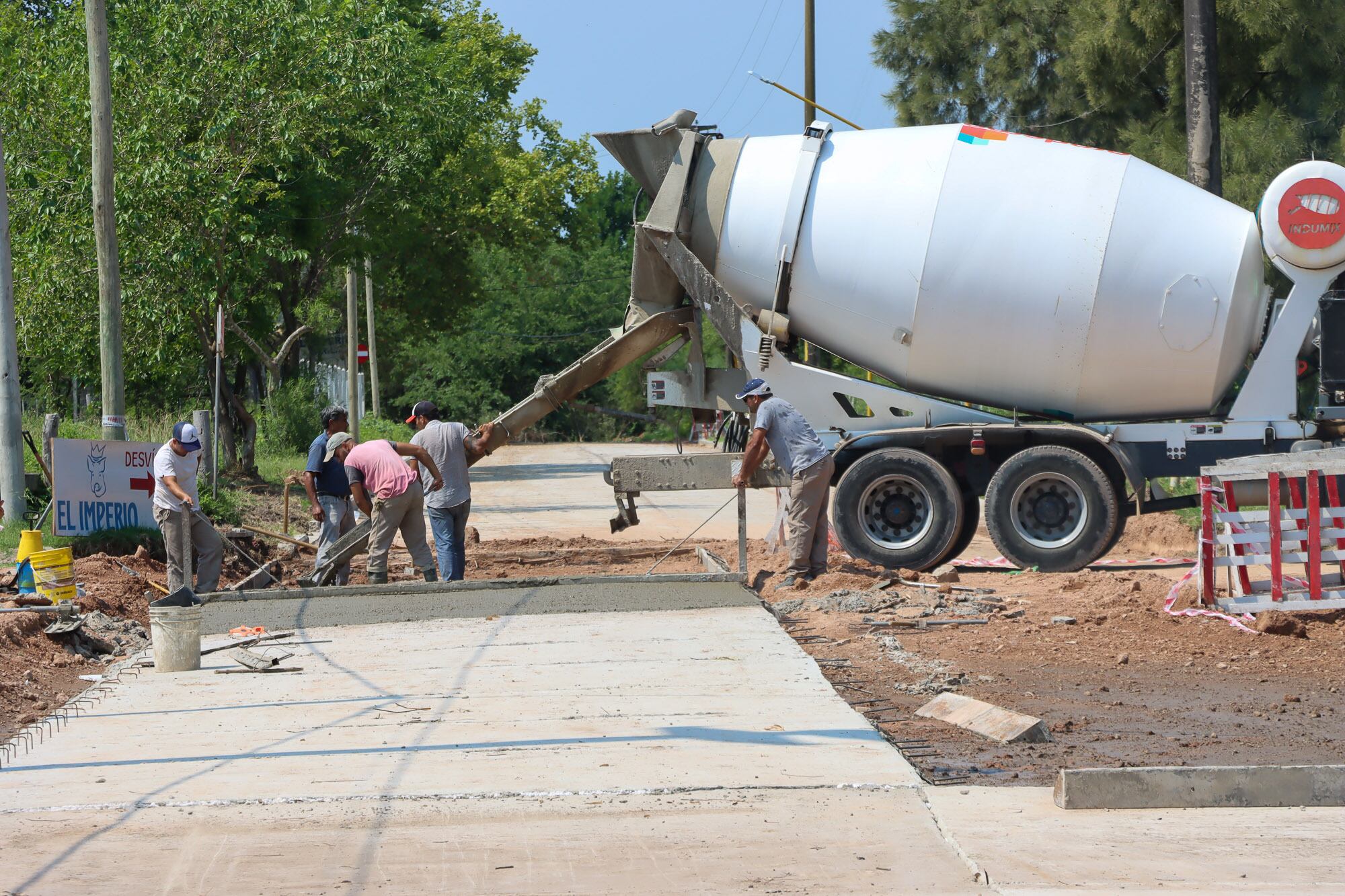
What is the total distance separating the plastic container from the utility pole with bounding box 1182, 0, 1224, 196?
1179 cm

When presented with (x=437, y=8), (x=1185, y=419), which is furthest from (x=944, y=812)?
(x=437, y=8)

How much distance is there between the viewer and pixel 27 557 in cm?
1057

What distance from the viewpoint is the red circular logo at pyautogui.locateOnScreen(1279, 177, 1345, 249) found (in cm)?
1135

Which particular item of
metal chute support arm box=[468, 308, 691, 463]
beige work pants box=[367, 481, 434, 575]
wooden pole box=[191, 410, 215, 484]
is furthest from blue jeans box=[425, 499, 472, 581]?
wooden pole box=[191, 410, 215, 484]

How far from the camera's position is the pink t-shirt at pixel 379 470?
37.1 feet

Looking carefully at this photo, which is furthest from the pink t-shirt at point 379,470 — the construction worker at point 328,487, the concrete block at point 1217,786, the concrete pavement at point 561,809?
the concrete block at point 1217,786

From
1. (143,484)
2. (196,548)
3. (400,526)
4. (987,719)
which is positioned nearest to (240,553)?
(196,548)

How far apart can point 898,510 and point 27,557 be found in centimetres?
687

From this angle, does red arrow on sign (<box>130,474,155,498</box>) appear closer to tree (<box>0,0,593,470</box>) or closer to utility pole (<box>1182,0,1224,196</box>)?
tree (<box>0,0,593,470</box>)

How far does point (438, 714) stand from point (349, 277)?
2682 cm

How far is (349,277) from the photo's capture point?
3266 cm

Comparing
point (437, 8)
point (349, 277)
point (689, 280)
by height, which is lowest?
point (689, 280)

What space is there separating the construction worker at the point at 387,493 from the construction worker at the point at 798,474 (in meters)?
2.51

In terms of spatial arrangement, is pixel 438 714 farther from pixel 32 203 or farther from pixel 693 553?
pixel 32 203
